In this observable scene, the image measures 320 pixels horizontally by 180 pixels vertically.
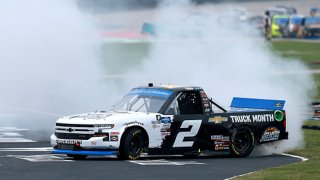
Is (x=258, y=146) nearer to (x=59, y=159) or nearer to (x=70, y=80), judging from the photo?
(x=59, y=159)

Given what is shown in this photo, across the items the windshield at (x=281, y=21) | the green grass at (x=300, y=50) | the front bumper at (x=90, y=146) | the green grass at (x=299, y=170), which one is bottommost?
the green grass at (x=299, y=170)

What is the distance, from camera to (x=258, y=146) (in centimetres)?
2216

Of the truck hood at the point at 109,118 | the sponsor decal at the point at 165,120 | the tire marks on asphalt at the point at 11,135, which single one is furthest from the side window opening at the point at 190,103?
the tire marks on asphalt at the point at 11,135

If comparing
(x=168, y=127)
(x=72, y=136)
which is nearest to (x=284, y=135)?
(x=168, y=127)

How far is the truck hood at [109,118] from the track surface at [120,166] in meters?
0.69

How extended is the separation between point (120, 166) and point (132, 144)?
118 cm

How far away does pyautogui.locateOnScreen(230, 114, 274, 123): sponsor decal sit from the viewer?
21.5 meters

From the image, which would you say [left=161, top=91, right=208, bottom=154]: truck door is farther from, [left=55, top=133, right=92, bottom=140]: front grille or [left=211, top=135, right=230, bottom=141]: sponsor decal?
[left=55, top=133, right=92, bottom=140]: front grille

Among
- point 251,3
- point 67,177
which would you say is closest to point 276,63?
point 67,177

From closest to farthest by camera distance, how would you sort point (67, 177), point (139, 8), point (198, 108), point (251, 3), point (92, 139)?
point (67, 177) < point (92, 139) < point (198, 108) < point (139, 8) < point (251, 3)

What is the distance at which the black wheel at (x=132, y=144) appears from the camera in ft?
65.2

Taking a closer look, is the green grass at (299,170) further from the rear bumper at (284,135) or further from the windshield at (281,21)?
the windshield at (281,21)

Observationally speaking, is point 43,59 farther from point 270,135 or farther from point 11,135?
point 270,135

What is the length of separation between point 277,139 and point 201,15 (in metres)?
24.4
